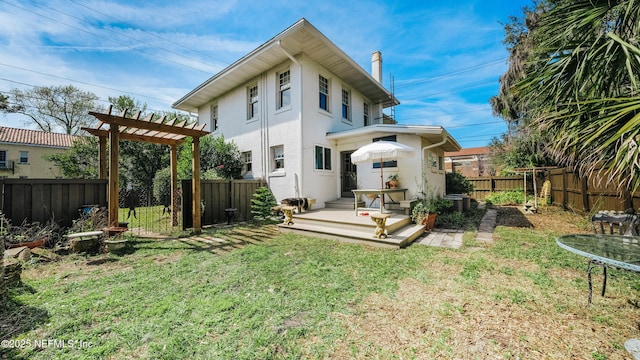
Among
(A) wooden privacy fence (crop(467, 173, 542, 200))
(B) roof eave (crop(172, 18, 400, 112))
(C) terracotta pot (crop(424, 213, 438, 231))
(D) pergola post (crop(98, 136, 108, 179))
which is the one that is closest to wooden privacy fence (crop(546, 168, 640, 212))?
(A) wooden privacy fence (crop(467, 173, 542, 200))

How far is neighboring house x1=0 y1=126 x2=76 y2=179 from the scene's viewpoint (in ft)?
63.6

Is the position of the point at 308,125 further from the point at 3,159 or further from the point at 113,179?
the point at 3,159

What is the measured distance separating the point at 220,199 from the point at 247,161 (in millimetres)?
3489

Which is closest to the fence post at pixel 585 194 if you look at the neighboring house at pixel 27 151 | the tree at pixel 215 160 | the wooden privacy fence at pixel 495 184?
the wooden privacy fence at pixel 495 184

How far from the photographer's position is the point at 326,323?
8.00 feet

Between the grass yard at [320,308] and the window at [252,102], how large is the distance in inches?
318

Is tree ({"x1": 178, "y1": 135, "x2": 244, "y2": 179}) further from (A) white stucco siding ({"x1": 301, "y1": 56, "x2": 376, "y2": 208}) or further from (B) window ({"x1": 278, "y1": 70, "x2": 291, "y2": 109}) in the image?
(A) white stucco siding ({"x1": 301, "y1": 56, "x2": 376, "y2": 208})

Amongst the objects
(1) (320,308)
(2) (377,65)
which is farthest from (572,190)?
(1) (320,308)

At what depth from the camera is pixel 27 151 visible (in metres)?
20.0

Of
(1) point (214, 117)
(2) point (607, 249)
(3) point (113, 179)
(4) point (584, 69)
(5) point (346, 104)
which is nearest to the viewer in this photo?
(2) point (607, 249)

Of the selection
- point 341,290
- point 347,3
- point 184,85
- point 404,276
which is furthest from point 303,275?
point 184,85

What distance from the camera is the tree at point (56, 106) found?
1980 centimetres

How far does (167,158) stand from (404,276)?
587 inches

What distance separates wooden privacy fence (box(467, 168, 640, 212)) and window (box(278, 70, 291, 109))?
358 inches
